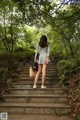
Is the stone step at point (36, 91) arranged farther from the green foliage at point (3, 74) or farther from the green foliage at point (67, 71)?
the green foliage at point (3, 74)

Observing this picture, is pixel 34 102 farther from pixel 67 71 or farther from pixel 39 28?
pixel 39 28

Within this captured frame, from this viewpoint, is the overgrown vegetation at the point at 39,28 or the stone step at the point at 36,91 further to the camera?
the overgrown vegetation at the point at 39,28

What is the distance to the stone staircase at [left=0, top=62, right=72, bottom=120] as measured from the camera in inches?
235

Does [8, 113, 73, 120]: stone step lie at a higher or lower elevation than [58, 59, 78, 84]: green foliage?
lower

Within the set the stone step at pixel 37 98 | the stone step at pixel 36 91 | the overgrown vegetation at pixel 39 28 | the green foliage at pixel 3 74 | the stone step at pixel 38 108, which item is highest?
the overgrown vegetation at pixel 39 28

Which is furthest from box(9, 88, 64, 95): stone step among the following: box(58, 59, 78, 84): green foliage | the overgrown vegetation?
box(58, 59, 78, 84): green foliage

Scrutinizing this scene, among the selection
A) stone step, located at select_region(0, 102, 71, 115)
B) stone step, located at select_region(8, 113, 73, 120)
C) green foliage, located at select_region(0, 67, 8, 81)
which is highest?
green foliage, located at select_region(0, 67, 8, 81)

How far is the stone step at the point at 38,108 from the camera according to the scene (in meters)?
6.09

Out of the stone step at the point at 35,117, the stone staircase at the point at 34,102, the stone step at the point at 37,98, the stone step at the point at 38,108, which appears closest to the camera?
the stone step at the point at 35,117

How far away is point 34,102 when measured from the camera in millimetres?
6703

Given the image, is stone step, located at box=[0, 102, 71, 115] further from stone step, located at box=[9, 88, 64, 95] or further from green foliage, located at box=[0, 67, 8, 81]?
green foliage, located at box=[0, 67, 8, 81]

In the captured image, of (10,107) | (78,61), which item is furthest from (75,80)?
(10,107)

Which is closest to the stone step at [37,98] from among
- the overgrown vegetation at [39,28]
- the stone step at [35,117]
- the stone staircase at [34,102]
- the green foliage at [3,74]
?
the stone staircase at [34,102]

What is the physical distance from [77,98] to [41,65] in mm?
2003
